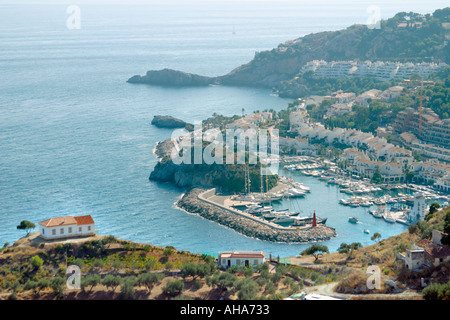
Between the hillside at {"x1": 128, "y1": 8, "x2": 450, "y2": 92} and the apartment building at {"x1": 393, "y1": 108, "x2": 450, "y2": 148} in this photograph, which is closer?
the apartment building at {"x1": 393, "y1": 108, "x2": 450, "y2": 148}

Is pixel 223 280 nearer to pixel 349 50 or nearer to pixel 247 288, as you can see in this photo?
pixel 247 288

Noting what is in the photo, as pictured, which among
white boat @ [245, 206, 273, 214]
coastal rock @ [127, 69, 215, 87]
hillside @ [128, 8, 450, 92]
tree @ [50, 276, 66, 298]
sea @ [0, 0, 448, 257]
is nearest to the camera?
tree @ [50, 276, 66, 298]

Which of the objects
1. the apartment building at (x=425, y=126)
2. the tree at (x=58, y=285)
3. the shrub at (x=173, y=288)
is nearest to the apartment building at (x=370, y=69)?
the apartment building at (x=425, y=126)

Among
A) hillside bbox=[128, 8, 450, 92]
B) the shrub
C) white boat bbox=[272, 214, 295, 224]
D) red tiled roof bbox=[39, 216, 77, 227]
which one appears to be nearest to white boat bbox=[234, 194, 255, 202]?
white boat bbox=[272, 214, 295, 224]

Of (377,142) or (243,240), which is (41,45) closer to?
(377,142)

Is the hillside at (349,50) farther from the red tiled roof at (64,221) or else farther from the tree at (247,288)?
the tree at (247,288)

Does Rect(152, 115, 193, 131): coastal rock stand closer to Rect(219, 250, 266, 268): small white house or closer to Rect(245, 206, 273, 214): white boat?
Rect(245, 206, 273, 214): white boat
